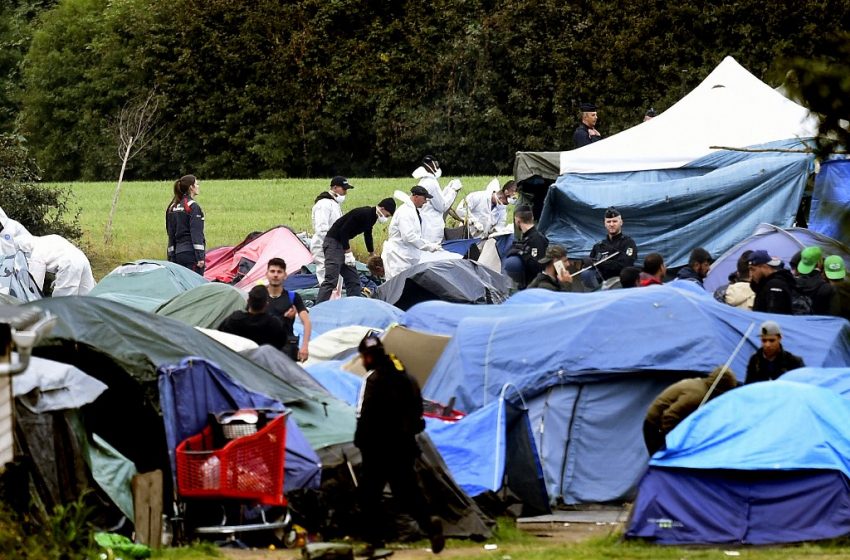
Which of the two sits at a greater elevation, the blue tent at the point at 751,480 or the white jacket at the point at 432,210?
the white jacket at the point at 432,210

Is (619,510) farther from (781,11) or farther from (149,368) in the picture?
(781,11)

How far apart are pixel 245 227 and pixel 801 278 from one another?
1522cm

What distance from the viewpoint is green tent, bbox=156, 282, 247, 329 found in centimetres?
1655

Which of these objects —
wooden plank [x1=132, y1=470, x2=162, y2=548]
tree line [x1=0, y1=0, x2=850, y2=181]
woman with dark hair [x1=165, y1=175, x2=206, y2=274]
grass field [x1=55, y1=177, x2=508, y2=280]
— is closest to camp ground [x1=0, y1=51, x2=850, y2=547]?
Result: wooden plank [x1=132, y1=470, x2=162, y2=548]

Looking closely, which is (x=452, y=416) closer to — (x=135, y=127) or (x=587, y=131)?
(x=587, y=131)

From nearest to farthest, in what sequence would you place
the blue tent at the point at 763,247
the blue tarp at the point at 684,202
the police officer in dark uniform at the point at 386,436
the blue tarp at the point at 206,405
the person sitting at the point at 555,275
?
the police officer in dark uniform at the point at 386,436 < the blue tarp at the point at 206,405 < the person sitting at the point at 555,275 < the blue tent at the point at 763,247 < the blue tarp at the point at 684,202

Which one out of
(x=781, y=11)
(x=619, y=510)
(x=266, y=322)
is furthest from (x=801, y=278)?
(x=781, y=11)

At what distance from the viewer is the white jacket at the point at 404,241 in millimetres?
20469

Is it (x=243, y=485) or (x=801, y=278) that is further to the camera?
(x=801, y=278)

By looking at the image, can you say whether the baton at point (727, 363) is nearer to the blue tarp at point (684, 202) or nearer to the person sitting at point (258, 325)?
the person sitting at point (258, 325)

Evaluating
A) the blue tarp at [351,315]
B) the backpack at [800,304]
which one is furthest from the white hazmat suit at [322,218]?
the backpack at [800,304]

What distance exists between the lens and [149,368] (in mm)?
11023

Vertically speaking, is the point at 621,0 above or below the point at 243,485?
above

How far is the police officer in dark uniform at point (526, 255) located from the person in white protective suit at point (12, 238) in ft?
17.9
